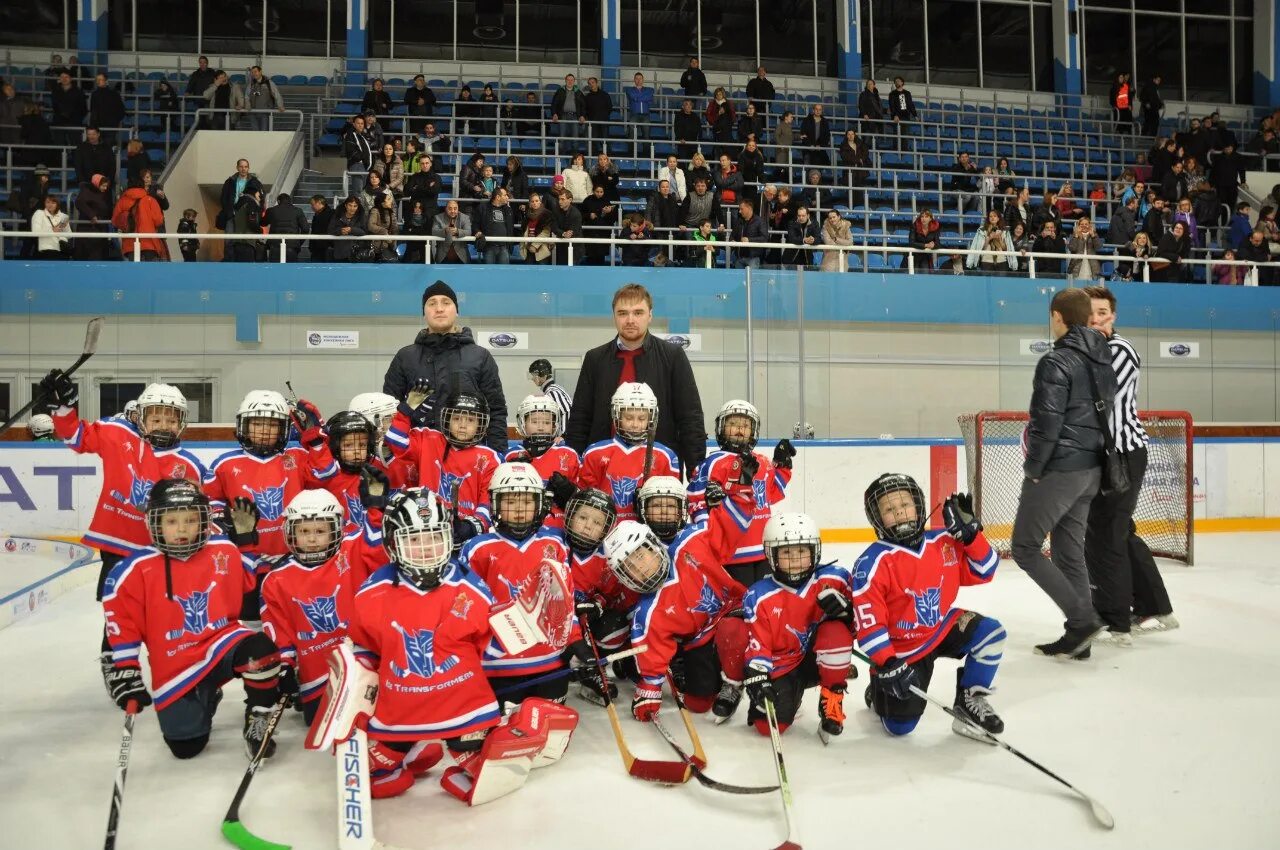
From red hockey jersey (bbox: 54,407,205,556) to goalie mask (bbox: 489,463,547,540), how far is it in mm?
1349

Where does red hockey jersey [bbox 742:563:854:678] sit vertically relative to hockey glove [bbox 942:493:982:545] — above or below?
below

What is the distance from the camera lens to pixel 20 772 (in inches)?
128

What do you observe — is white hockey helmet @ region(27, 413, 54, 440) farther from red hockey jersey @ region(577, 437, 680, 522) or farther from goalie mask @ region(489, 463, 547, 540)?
goalie mask @ region(489, 463, 547, 540)

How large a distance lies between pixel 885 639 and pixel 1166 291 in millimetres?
9002

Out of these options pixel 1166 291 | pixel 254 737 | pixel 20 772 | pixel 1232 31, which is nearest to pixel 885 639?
pixel 254 737

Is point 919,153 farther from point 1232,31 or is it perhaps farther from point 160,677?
point 160,677

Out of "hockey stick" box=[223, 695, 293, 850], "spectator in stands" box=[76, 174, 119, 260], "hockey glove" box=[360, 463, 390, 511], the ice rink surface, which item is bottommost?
the ice rink surface

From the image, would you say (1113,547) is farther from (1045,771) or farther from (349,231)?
(349,231)

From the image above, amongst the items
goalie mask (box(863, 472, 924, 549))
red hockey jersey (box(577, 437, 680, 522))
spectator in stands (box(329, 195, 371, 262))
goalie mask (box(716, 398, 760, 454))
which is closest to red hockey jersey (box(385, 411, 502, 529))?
red hockey jersey (box(577, 437, 680, 522))

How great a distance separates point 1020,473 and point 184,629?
6454 millimetres

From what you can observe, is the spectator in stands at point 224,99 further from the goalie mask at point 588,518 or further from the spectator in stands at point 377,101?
the goalie mask at point 588,518

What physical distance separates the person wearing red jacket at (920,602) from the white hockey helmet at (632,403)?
1.13 metres

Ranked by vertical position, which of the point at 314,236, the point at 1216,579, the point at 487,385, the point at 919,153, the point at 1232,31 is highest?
the point at 1232,31

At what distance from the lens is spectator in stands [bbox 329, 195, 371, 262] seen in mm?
9961
